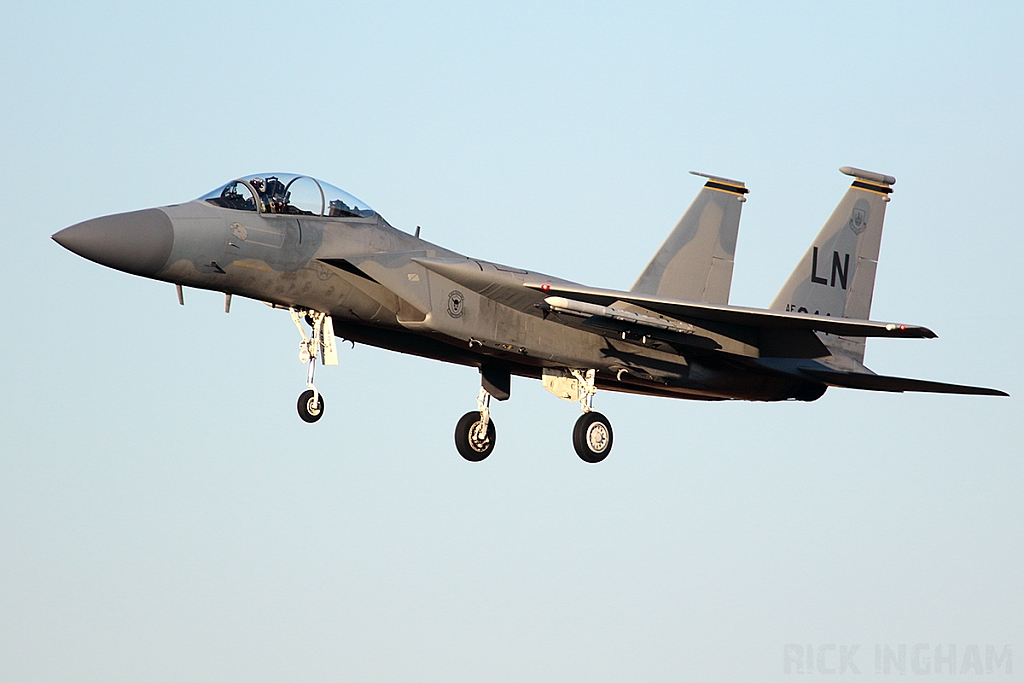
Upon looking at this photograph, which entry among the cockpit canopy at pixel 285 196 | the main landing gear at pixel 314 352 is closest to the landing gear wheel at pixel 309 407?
the main landing gear at pixel 314 352

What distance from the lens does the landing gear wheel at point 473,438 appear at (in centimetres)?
2255

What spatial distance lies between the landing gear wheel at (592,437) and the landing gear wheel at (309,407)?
4.10 m

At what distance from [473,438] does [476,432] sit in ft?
0.33

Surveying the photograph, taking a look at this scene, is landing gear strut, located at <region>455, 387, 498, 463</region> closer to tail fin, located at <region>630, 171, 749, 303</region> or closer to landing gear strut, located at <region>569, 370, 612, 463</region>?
landing gear strut, located at <region>569, 370, 612, 463</region>

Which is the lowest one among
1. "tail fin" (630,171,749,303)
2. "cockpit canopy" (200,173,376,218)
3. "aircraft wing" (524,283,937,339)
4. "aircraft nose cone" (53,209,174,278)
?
"aircraft nose cone" (53,209,174,278)

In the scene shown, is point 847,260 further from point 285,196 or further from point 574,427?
point 285,196

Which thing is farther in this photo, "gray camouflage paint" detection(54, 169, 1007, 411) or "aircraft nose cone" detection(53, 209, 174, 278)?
"gray camouflage paint" detection(54, 169, 1007, 411)

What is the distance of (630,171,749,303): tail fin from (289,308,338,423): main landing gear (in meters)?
5.73

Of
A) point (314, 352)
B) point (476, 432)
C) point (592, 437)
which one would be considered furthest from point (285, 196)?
point (592, 437)

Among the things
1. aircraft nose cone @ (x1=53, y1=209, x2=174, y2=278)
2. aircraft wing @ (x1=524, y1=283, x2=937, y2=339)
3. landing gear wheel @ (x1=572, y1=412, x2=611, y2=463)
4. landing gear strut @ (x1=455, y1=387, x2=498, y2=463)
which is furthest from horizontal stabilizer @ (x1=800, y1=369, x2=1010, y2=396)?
aircraft nose cone @ (x1=53, y1=209, x2=174, y2=278)

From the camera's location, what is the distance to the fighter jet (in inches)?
757

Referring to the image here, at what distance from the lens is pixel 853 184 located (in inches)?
992

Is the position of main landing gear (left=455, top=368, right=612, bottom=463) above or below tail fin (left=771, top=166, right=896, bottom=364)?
below

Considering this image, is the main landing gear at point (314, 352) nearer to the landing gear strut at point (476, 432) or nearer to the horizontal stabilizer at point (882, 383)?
the landing gear strut at point (476, 432)
